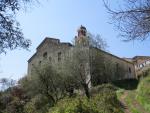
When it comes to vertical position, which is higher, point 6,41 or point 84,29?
point 84,29

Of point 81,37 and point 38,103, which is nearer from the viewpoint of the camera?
point 38,103

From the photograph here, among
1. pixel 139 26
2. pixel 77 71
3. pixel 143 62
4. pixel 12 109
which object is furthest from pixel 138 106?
pixel 143 62

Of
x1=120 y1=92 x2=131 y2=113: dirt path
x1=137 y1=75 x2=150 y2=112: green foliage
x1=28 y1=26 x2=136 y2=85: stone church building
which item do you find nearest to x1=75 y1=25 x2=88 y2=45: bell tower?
x1=28 y1=26 x2=136 y2=85: stone church building

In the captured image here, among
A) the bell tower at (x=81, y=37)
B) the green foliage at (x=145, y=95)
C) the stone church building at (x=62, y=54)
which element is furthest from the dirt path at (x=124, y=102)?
the bell tower at (x=81, y=37)

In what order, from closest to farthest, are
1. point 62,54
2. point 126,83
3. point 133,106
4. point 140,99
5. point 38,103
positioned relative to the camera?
point 133,106 → point 140,99 → point 38,103 → point 126,83 → point 62,54

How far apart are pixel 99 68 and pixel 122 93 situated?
12.0 m

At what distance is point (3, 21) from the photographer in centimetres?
1417

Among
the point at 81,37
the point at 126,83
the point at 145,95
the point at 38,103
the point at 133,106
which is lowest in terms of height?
the point at 38,103

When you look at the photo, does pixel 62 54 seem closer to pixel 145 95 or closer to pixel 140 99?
pixel 145 95

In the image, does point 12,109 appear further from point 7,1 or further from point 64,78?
point 7,1

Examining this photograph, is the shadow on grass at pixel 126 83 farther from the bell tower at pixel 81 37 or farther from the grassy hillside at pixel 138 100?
the grassy hillside at pixel 138 100

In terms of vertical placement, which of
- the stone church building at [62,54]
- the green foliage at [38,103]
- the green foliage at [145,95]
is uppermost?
the stone church building at [62,54]

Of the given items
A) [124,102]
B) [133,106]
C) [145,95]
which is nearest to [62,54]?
[124,102]

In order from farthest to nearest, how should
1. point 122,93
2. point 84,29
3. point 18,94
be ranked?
1. point 84,29
2. point 18,94
3. point 122,93
